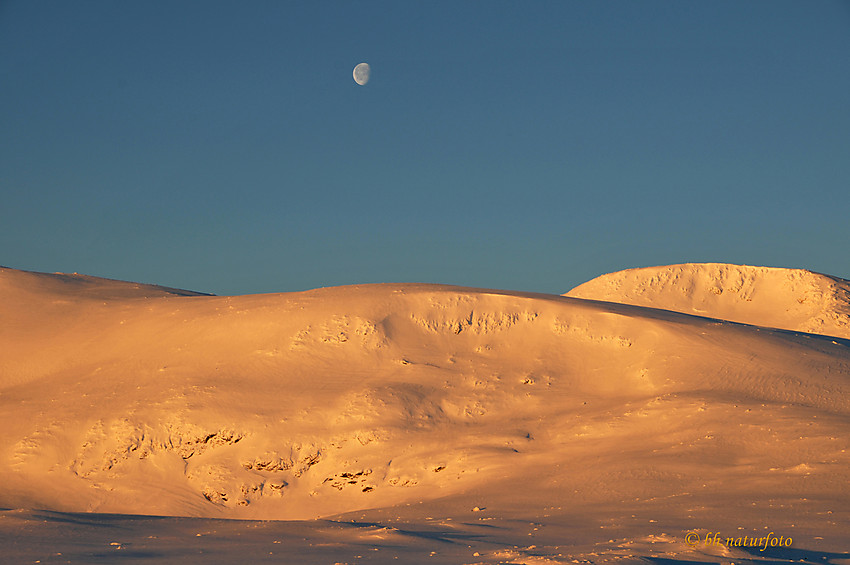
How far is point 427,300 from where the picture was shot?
26547 millimetres

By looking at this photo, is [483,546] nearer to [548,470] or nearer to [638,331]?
[548,470]

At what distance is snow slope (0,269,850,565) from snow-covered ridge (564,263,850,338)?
30.4 m

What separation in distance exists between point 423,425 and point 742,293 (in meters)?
47.9

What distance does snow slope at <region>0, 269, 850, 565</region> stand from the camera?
36.9 ft

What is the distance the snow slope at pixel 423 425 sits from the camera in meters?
11.2

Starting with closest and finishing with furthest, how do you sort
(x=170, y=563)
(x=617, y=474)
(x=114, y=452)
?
(x=170, y=563) < (x=617, y=474) < (x=114, y=452)

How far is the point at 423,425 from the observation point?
66.1 feet

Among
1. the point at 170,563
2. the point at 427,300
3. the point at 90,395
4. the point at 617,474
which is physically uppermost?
the point at 427,300

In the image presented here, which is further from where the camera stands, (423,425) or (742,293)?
(742,293)

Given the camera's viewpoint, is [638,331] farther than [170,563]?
Yes

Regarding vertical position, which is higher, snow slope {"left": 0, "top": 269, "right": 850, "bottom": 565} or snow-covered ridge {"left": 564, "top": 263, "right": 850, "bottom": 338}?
snow-covered ridge {"left": 564, "top": 263, "right": 850, "bottom": 338}

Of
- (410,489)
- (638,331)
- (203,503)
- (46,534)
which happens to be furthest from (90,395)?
(638,331)

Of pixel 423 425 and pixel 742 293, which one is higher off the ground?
pixel 742 293

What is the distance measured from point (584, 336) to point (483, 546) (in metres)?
15.8
